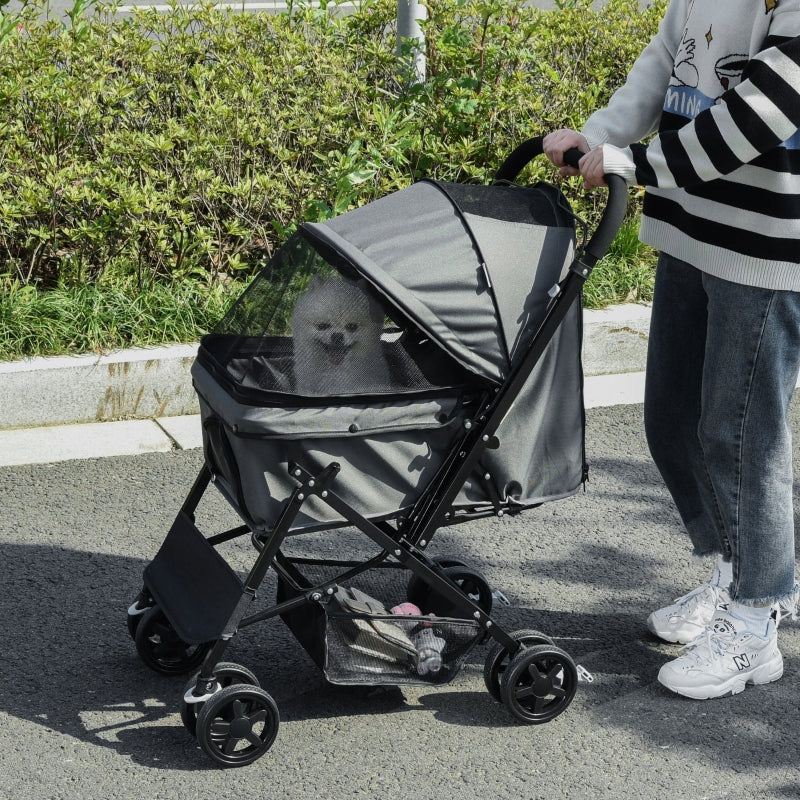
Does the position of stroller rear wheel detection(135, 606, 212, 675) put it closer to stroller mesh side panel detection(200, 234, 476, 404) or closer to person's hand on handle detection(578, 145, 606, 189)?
stroller mesh side panel detection(200, 234, 476, 404)

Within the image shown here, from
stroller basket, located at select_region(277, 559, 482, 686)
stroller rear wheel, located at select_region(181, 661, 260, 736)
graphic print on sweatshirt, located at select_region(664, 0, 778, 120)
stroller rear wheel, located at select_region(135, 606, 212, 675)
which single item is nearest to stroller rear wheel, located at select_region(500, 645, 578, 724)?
stroller basket, located at select_region(277, 559, 482, 686)

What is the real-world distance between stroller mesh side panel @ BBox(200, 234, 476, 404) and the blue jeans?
2.09 ft

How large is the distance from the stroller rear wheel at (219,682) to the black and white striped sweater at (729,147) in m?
1.38

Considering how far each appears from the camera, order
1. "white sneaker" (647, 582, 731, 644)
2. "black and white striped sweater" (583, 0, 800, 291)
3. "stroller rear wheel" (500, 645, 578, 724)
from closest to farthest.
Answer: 1. "black and white striped sweater" (583, 0, 800, 291)
2. "stroller rear wheel" (500, 645, 578, 724)
3. "white sneaker" (647, 582, 731, 644)

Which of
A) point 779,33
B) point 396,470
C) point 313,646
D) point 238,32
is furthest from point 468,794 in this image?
point 238,32

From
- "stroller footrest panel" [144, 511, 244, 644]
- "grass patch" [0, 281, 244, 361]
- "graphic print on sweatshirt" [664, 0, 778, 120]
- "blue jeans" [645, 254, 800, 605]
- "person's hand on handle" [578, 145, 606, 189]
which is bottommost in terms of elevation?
"grass patch" [0, 281, 244, 361]

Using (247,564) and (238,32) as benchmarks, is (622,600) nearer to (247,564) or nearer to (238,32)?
(247,564)

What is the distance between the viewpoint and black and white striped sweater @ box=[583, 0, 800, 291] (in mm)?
2477

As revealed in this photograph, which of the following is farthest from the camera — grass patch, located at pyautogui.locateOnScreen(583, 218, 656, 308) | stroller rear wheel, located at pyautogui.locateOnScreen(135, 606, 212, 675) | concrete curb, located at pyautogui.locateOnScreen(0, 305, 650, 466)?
grass patch, located at pyautogui.locateOnScreen(583, 218, 656, 308)

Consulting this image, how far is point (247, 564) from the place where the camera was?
362 cm

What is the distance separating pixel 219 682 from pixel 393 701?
503 mm

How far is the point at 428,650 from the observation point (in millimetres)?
2873

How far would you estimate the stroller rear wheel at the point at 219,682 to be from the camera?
2.65 m

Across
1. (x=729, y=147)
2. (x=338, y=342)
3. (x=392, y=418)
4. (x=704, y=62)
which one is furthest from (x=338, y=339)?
(x=704, y=62)
